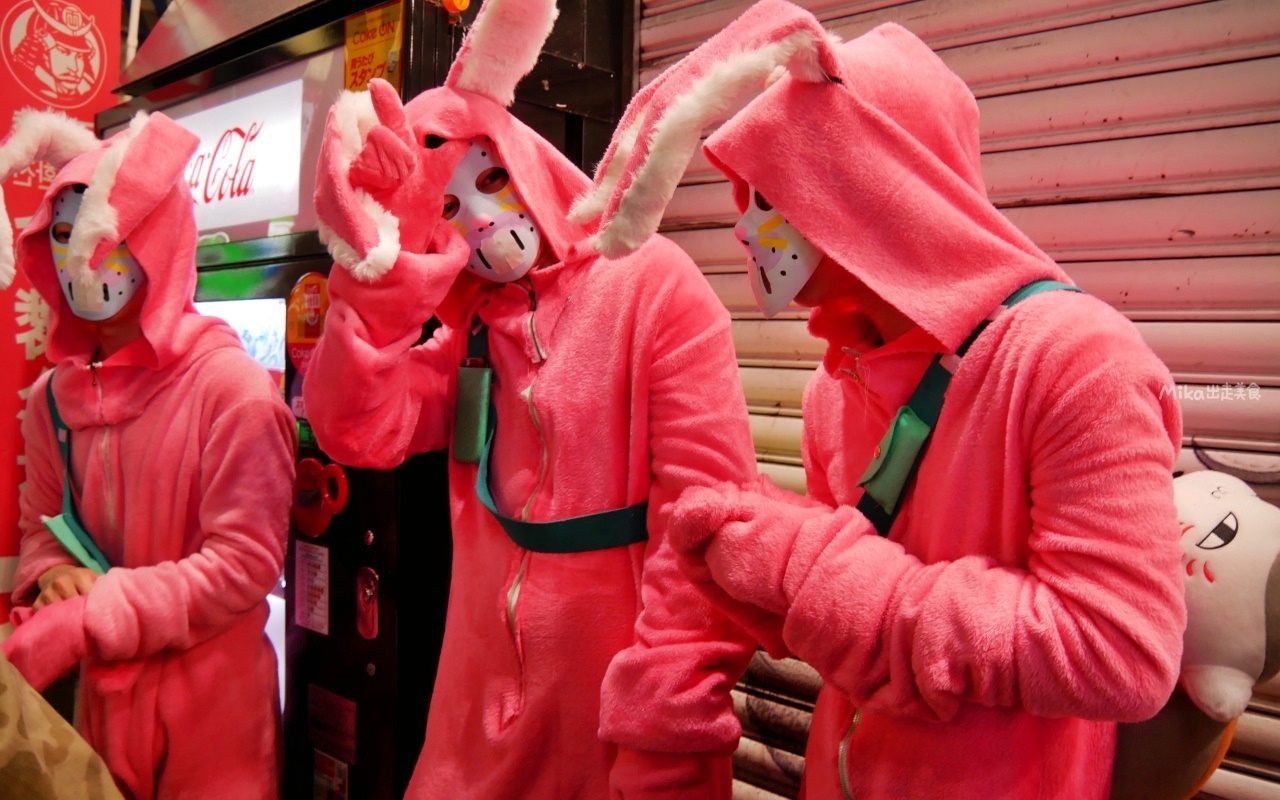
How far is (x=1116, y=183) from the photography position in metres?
2.21

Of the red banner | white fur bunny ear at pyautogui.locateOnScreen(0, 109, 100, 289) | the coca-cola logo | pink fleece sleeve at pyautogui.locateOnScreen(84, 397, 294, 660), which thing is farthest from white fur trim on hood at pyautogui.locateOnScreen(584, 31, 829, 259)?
the red banner

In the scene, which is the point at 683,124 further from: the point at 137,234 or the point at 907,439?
the point at 137,234

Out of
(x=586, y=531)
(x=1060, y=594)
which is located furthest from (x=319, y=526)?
(x=1060, y=594)

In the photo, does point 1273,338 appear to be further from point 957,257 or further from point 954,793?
point 954,793

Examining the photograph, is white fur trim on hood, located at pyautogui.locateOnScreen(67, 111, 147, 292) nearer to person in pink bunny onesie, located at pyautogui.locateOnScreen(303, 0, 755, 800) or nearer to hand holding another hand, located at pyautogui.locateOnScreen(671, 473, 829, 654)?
person in pink bunny onesie, located at pyautogui.locateOnScreen(303, 0, 755, 800)

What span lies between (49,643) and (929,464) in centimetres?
218

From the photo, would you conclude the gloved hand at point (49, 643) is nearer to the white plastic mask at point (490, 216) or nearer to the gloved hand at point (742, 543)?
the white plastic mask at point (490, 216)

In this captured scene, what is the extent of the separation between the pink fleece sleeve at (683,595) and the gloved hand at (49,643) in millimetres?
1474

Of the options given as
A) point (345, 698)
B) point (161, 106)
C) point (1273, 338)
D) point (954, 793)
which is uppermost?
point (161, 106)

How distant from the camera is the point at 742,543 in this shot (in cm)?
133

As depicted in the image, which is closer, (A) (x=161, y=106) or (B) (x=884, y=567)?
(B) (x=884, y=567)

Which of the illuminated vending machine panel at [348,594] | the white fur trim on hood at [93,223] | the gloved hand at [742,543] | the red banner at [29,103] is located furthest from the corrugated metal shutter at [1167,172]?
the red banner at [29,103]

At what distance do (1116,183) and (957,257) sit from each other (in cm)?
119

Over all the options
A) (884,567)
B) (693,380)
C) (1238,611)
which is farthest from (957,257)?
(1238,611)
